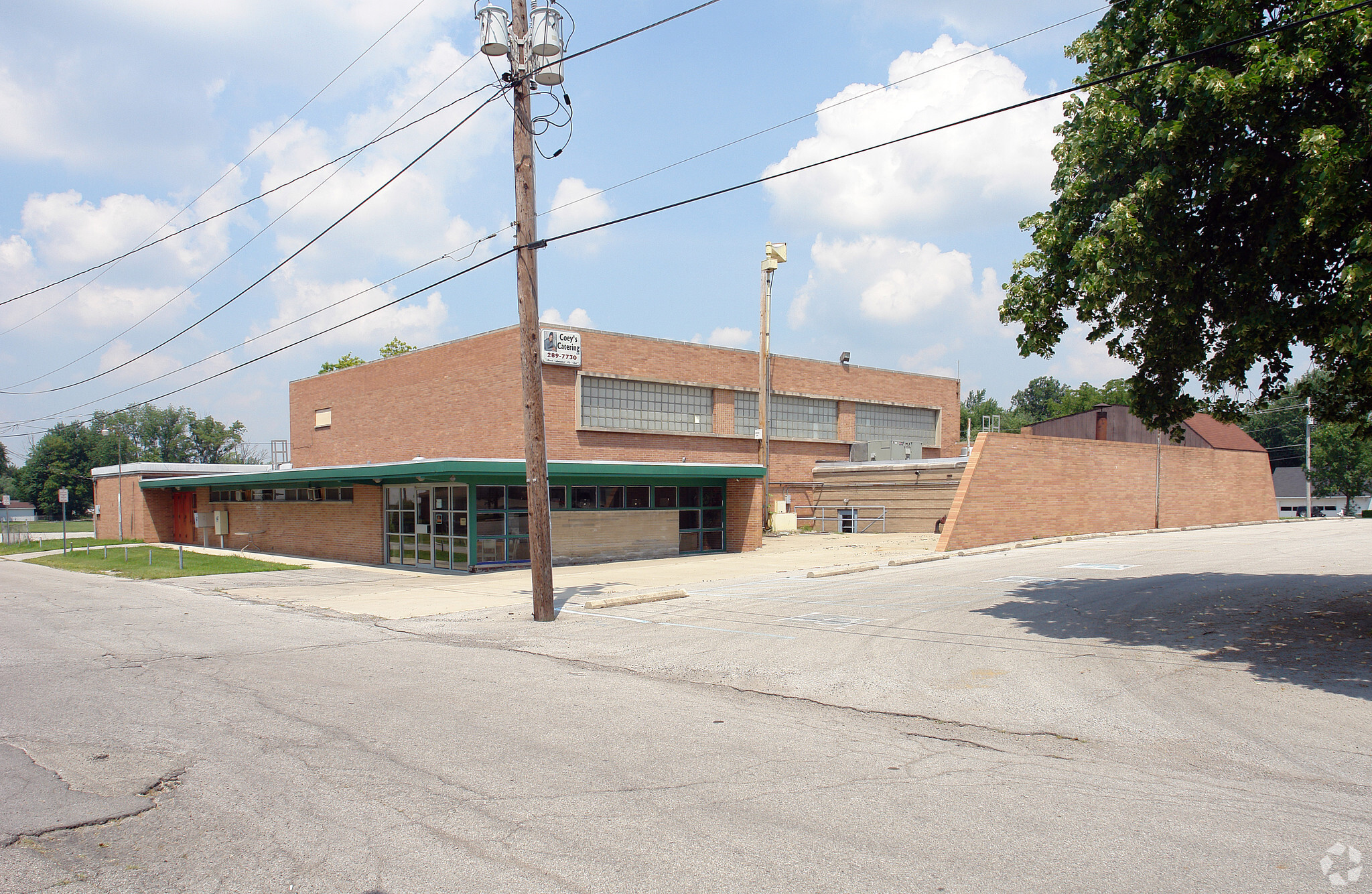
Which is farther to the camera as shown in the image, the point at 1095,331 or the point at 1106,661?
the point at 1095,331

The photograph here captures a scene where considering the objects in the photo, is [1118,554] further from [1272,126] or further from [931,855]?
[931,855]

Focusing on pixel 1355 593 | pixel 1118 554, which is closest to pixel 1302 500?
pixel 1118 554

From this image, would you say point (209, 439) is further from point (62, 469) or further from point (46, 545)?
point (46, 545)

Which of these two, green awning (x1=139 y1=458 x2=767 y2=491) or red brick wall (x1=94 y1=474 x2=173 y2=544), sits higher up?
green awning (x1=139 y1=458 x2=767 y2=491)

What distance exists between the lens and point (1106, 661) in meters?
10.0

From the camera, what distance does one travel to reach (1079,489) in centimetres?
3325

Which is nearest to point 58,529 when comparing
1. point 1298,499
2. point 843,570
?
point 843,570

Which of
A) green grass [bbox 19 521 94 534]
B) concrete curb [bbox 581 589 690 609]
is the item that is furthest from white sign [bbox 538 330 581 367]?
green grass [bbox 19 521 94 534]

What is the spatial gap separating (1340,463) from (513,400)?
7897 cm

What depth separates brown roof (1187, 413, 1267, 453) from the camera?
56.2 meters

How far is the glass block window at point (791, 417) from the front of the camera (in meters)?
36.3

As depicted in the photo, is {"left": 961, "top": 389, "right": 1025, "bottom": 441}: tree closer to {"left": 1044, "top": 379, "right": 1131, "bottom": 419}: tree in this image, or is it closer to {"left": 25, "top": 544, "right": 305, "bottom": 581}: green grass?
{"left": 1044, "top": 379, "right": 1131, "bottom": 419}: tree

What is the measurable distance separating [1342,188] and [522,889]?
33.0 feet

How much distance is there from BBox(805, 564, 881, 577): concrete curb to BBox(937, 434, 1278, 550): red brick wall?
17.1 feet
